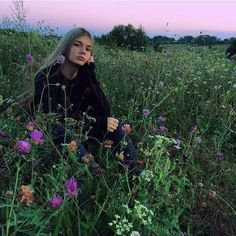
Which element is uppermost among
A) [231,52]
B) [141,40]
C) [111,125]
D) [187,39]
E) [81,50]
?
[81,50]

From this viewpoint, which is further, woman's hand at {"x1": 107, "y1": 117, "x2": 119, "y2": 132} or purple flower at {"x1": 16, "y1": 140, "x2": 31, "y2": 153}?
woman's hand at {"x1": 107, "y1": 117, "x2": 119, "y2": 132}

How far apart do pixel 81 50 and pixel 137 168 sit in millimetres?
1157

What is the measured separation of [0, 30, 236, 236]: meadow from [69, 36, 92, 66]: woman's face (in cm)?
30

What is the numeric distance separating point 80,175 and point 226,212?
30.9 inches

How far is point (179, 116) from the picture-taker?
4.43 meters

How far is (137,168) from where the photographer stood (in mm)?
2979

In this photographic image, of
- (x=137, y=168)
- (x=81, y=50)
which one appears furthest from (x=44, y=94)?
(x=137, y=168)

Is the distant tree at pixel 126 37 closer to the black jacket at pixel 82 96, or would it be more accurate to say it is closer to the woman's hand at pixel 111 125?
the black jacket at pixel 82 96

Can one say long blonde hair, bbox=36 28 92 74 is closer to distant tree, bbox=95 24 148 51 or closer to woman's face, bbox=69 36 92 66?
woman's face, bbox=69 36 92 66

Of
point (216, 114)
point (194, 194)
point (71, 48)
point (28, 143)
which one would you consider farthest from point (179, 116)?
point (28, 143)

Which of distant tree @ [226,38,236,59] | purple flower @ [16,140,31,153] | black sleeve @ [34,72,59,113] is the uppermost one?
purple flower @ [16,140,31,153]

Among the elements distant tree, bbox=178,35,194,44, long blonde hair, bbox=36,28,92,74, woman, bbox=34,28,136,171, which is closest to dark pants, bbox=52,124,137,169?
woman, bbox=34,28,136,171

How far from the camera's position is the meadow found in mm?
2332

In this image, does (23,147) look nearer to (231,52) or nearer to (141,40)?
(231,52)
